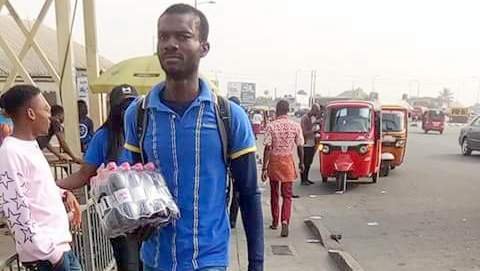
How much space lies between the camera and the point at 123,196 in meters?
2.22

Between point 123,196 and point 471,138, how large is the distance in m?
22.2

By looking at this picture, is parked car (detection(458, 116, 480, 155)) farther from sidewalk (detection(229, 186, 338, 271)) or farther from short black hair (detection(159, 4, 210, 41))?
short black hair (detection(159, 4, 210, 41))

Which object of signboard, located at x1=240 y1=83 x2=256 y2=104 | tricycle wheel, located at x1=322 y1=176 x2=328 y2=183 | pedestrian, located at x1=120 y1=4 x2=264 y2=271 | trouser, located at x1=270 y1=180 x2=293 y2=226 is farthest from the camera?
signboard, located at x1=240 y1=83 x2=256 y2=104

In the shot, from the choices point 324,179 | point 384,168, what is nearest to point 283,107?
point 324,179

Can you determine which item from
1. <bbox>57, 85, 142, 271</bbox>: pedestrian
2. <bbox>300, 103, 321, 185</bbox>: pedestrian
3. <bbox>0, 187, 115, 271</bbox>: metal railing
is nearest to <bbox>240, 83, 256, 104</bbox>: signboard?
<bbox>300, 103, 321, 185</bbox>: pedestrian

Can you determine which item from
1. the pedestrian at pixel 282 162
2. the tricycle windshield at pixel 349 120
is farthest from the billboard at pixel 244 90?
the pedestrian at pixel 282 162

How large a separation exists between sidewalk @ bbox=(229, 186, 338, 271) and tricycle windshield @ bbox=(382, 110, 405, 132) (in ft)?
23.5

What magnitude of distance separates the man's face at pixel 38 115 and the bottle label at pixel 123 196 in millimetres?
1440

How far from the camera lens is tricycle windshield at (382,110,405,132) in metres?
15.5

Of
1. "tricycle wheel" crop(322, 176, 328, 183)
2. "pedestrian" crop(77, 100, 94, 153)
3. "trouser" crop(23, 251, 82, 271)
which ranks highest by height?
"pedestrian" crop(77, 100, 94, 153)

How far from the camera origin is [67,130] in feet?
25.0

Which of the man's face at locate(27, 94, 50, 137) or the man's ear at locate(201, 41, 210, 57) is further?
the man's face at locate(27, 94, 50, 137)

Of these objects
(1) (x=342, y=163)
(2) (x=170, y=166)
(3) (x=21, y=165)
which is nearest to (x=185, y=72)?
(2) (x=170, y=166)

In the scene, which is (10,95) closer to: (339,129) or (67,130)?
(67,130)
